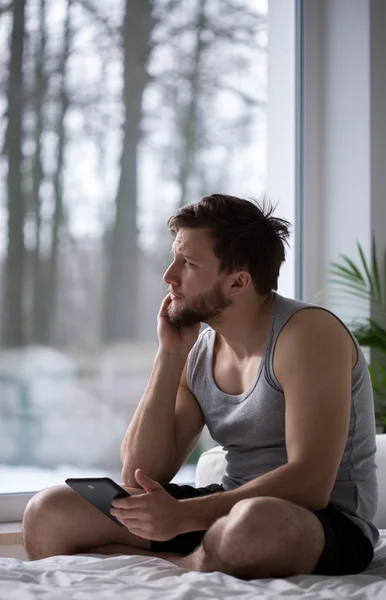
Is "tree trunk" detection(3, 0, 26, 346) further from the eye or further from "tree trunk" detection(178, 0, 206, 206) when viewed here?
the eye

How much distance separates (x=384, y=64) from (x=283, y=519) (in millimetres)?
2011

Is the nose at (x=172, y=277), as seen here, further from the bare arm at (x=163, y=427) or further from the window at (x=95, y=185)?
the window at (x=95, y=185)

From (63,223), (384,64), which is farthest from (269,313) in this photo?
(384,64)

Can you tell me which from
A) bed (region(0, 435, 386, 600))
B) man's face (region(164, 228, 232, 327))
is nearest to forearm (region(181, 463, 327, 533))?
bed (region(0, 435, 386, 600))

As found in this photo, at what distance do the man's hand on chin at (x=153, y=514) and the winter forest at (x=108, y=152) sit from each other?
1.18m

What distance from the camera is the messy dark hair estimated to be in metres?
2.07

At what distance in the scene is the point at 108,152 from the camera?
9.64 feet

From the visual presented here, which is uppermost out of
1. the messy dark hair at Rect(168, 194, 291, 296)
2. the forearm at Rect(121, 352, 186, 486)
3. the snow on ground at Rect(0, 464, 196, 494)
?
the messy dark hair at Rect(168, 194, 291, 296)

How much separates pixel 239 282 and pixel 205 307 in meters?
0.10

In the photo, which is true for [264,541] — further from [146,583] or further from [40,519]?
[40,519]

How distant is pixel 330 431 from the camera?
5.77 feet

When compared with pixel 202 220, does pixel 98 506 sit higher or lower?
lower

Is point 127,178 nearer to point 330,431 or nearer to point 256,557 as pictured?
point 330,431

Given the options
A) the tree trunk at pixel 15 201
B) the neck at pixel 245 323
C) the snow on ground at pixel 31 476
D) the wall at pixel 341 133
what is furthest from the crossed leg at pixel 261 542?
the wall at pixel 341 133
